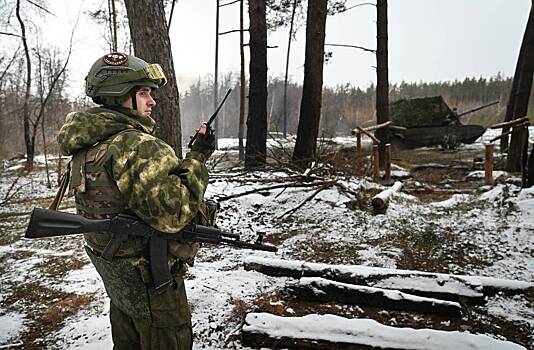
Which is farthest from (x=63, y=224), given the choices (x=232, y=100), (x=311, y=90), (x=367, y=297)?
(x=232, y=100)

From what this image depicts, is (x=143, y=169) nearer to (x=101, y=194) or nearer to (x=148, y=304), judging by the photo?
(x=101, y=194)

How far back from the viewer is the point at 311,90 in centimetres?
784

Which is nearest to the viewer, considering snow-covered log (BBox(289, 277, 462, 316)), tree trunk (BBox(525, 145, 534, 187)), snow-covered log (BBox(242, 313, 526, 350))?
snow-covered log (BBox(242, 313, 526, 350))

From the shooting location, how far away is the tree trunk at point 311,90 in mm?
7711

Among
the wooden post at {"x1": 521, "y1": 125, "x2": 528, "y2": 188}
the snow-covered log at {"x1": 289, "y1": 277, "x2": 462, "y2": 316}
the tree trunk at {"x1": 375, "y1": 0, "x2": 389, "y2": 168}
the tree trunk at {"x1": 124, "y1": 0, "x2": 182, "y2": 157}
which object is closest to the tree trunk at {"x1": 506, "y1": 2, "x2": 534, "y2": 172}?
the tree trunk at {"x1": 375, "y1": 0, "x2": 389, "y2": 168}

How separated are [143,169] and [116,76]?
1.86 feet

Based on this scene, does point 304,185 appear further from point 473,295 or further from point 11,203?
point 11,203

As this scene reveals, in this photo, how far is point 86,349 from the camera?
8.90 feet

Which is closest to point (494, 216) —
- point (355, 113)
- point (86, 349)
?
point (86, 349)

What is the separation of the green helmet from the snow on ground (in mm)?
2099

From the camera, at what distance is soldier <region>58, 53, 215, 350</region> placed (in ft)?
5.33

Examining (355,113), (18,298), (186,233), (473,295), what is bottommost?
(18,298)

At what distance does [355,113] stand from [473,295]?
41474mm

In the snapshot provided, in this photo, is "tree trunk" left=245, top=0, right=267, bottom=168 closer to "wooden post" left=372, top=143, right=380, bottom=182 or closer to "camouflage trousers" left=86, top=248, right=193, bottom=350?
"wooden post" left=372, top=143, right=380, bottom=182
